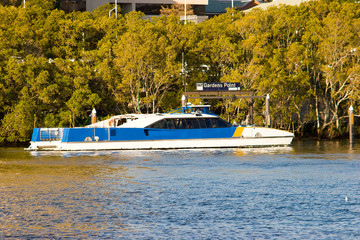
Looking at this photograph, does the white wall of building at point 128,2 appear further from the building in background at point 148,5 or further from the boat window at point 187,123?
the boat window at point 187,123

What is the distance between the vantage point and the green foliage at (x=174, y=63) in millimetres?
55781

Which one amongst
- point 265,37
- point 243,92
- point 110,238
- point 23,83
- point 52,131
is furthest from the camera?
point 265,37

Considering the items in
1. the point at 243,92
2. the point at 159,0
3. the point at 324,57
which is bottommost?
the point at 243,92

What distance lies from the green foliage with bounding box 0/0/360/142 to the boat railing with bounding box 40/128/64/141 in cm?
871

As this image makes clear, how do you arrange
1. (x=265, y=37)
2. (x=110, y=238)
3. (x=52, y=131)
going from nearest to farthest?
1. (x=110, y=238)
2. (x=52, y=131)
3. (x=265, y=37)

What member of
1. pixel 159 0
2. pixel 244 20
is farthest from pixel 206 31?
pixel 159 0

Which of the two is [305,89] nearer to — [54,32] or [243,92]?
[243,92]

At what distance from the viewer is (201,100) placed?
188 ft

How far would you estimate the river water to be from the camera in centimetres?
1933

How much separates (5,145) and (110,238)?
121 feet

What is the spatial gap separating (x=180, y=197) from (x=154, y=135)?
64.9 feet

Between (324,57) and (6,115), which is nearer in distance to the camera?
(6,115)

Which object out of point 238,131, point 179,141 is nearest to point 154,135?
point 179,141

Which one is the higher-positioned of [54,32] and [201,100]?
[54,32]
